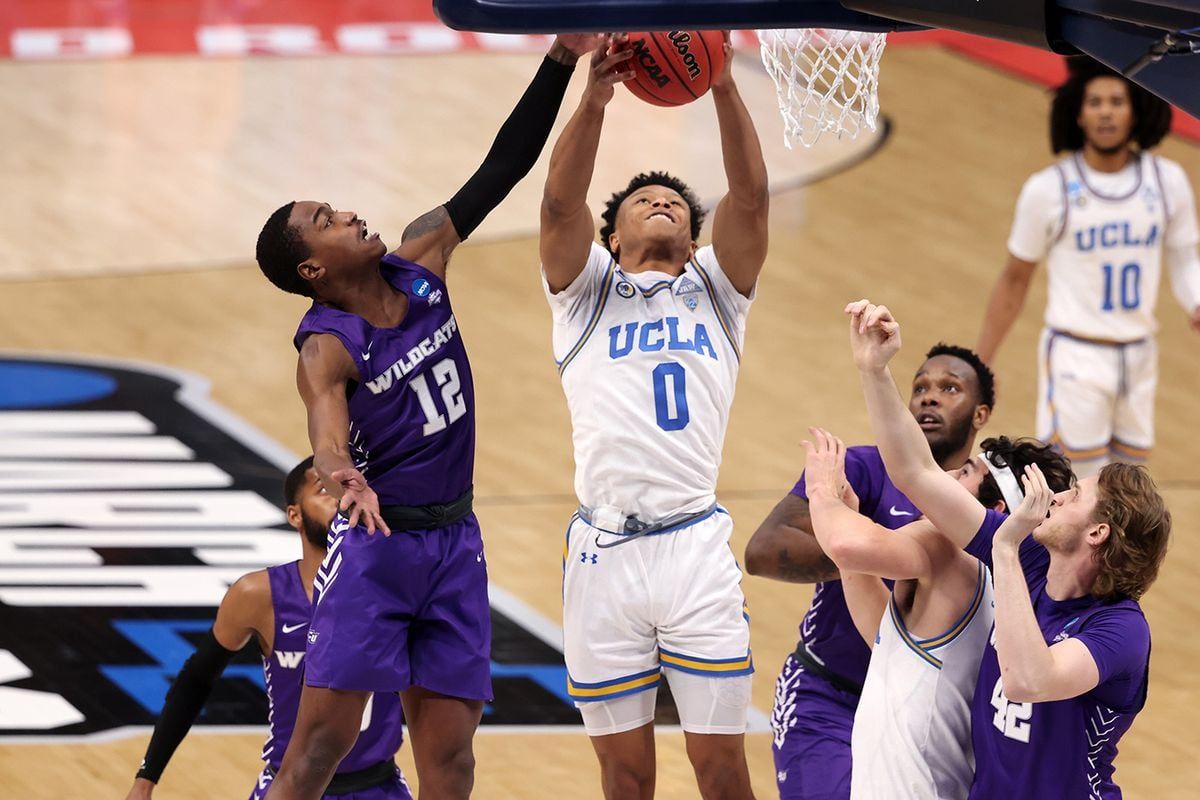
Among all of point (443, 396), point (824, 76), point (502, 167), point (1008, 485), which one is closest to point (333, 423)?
point (443, 396)

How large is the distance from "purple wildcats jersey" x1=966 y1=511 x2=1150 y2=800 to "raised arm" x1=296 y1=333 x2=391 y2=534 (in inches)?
61.0

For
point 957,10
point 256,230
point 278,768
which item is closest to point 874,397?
point 957,10

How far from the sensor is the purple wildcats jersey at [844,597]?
629cm

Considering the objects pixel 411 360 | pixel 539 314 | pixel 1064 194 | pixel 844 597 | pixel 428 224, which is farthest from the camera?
pixel 539 314

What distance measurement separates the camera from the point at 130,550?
9719 mm

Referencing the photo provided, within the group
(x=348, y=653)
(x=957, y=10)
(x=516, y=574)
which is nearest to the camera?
(x=957, y=10)

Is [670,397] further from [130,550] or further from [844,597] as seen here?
[130,550]

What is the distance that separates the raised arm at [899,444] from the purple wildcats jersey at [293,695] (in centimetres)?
191

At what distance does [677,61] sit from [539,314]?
6.86m

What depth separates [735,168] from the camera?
20.4 feet

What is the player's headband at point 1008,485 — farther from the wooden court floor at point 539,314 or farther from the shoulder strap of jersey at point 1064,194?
the shoulder strap of jersey at point 1064,194

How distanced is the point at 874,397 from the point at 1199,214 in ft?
31.7

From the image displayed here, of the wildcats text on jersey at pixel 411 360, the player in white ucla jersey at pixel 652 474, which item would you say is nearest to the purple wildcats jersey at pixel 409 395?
the wildcats text on jersey at pixel 411 360

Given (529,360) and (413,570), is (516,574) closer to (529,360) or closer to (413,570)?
(529,360)
